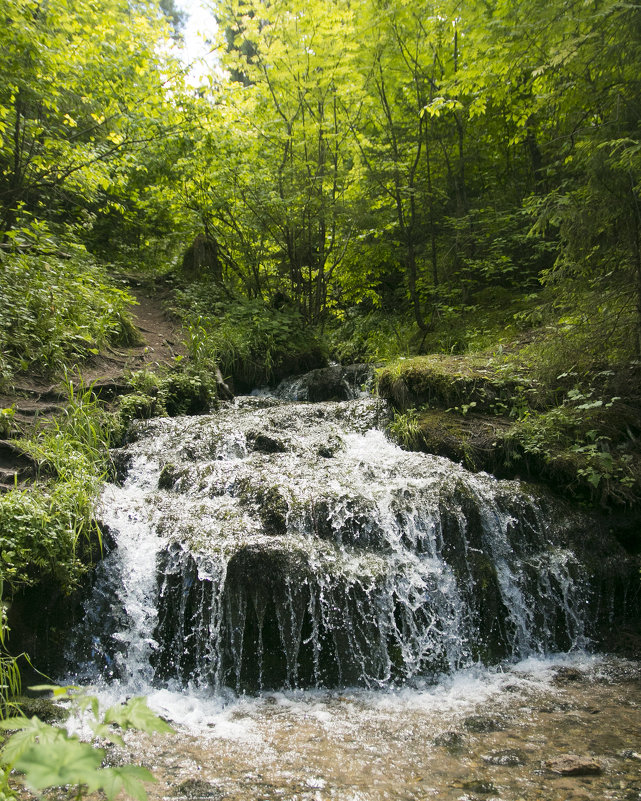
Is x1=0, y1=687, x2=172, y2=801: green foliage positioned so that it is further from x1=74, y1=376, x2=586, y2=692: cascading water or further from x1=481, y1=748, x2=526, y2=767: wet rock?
x1=74, y1=376, x2=586, y2=692: cascading water

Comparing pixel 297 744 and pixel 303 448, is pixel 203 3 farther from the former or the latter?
pixel 297 744

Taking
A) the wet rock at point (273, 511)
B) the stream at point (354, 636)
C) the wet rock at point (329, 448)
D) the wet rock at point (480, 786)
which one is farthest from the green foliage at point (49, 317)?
the wet rock at point (480, 786)

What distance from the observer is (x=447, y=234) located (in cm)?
1066

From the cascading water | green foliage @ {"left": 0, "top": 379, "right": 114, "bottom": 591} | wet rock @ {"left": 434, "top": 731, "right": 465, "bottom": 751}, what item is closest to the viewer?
wet rock @ {"left": 434, "top": 731, "right": 465, "bottom": 751}

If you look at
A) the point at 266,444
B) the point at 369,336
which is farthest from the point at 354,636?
the point at 369,336

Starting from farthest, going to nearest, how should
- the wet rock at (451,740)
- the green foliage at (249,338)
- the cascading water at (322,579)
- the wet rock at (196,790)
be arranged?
the green foliage at (249,338), the cascading water at (322,579), the wet rock at (451,740), the wet rock at (196,790)

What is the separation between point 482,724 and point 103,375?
6735 mm

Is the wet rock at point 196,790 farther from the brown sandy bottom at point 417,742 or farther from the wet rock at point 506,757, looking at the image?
the wet rock at point 506,757

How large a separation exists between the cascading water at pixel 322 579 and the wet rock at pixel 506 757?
1220mm

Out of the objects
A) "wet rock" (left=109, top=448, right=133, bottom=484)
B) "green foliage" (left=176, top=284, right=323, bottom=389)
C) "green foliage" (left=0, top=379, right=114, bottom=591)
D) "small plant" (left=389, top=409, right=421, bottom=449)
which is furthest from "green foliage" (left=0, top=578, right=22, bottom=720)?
"green foliage" (left=176, top=284, right=323, bottom=389)

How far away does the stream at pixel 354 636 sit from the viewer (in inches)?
118

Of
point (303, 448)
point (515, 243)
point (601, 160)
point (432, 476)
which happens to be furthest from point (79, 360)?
point (515, 243)

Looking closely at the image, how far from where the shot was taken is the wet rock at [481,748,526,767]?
9.75 ft

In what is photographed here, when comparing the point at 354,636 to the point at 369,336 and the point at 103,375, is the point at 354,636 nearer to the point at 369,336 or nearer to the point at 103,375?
the point at 103,375
